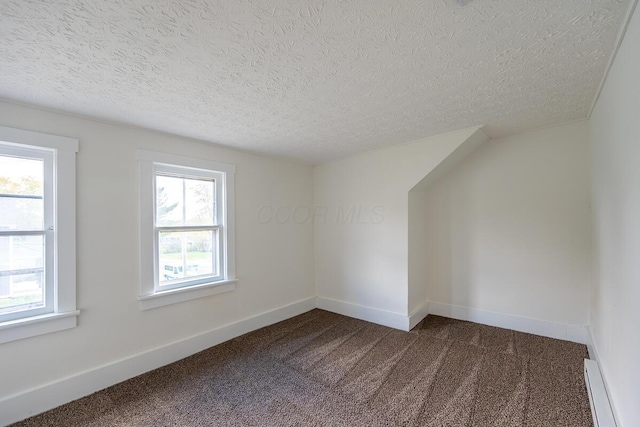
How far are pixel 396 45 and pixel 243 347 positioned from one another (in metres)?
2.96

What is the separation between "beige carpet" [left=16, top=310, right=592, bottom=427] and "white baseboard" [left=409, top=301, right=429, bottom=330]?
25 centimetres

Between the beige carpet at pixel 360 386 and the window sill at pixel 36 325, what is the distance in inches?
22.3

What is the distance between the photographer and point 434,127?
2682 mm

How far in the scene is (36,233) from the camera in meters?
2.02

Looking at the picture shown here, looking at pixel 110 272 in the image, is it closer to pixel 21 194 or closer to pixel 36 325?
pixel 36 325

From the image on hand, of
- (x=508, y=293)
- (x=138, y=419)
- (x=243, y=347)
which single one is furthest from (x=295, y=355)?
(x=508, y=293)

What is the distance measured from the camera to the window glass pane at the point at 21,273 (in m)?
1.92

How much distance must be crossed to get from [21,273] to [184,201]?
50.9 inches

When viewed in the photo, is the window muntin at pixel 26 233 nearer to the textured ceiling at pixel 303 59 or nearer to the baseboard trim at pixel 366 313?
the textured ceiling at pixel 303 59

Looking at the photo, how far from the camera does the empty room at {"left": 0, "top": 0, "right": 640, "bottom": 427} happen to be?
1320 millimetres

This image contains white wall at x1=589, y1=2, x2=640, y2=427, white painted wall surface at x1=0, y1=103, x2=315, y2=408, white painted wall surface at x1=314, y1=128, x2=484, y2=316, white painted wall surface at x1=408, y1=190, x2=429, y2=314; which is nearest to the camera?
white wall at x1=589, y1=2, x2=640, y2=427

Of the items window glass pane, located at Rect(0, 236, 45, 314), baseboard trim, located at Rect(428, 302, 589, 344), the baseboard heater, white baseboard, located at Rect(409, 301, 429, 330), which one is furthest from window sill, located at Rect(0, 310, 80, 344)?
baseboard trim, located at Rect(428, 302, 589, 344)

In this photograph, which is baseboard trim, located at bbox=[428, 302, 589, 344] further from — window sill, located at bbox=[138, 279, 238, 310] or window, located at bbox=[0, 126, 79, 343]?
window, located at bbox=[0, 126, 79, 343]

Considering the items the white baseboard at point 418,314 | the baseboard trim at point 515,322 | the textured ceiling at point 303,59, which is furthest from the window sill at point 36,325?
the baseboard trim at point 515,322
